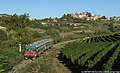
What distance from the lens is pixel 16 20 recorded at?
249ft

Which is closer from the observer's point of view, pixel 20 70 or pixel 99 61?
pixel 99 61

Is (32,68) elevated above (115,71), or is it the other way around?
(115,71)

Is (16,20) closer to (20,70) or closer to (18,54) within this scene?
(18,54)

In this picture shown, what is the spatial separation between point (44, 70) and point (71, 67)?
484 cm

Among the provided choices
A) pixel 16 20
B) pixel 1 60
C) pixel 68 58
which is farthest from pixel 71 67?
pixel 16 20

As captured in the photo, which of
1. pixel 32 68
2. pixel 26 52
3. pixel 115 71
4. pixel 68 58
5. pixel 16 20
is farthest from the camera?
pixel 16 20

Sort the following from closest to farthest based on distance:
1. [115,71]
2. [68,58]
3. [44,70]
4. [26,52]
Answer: [115,71] → [44,70] → [68,58] → [26,52]

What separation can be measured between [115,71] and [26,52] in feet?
90.9

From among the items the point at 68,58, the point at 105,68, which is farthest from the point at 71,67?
the point at 105,68

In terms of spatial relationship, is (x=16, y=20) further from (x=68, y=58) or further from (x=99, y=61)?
(x=99, y=61)

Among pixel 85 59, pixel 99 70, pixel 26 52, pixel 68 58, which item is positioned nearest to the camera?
pixel 99 70

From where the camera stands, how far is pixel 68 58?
47.3m

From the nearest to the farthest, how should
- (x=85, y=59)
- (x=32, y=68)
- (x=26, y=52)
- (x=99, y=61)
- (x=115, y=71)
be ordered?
(x=115, y=71) < (x=99, y=61) < (x=85, y=59) < (x=32, y=68) < (x=26, y=52)

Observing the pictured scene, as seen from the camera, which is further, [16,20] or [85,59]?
[16,20]
